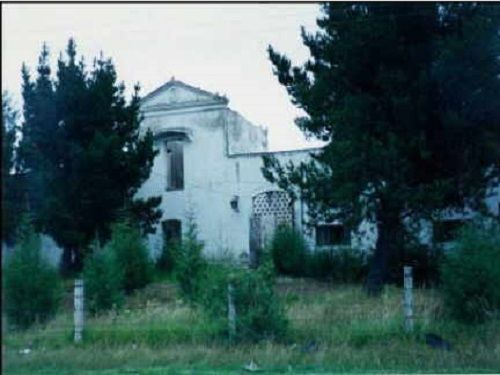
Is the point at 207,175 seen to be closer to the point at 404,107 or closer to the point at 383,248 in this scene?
the point at 383,248

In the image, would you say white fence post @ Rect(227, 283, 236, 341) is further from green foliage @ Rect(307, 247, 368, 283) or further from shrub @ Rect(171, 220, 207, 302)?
green foliage @ Rect(307, 247, 368, 283)

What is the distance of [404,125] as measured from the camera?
1526 centimetres

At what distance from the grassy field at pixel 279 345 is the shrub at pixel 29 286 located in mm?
397

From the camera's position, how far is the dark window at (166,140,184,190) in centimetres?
2819

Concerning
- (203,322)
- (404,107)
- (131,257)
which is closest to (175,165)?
(131,257)

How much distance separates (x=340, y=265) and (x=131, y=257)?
247 inches

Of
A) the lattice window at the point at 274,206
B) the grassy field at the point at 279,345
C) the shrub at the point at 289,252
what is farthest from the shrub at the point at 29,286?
the lattice window at the point at 274,206

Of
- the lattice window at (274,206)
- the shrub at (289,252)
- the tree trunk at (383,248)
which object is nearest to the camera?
the tree trunk at (383,248)

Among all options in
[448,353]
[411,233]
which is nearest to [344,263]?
[411,233]

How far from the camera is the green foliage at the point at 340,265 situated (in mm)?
20219

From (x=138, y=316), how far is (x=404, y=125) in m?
6.98

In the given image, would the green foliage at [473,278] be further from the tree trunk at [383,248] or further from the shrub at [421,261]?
the shrub at [421,261]

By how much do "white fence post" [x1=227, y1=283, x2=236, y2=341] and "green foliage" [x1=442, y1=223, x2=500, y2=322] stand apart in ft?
11.6

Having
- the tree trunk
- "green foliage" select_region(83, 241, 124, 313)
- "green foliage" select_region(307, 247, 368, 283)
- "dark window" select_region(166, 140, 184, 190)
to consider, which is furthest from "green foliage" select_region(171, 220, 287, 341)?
"dark window" select_region(166, 140, 184, 190)
